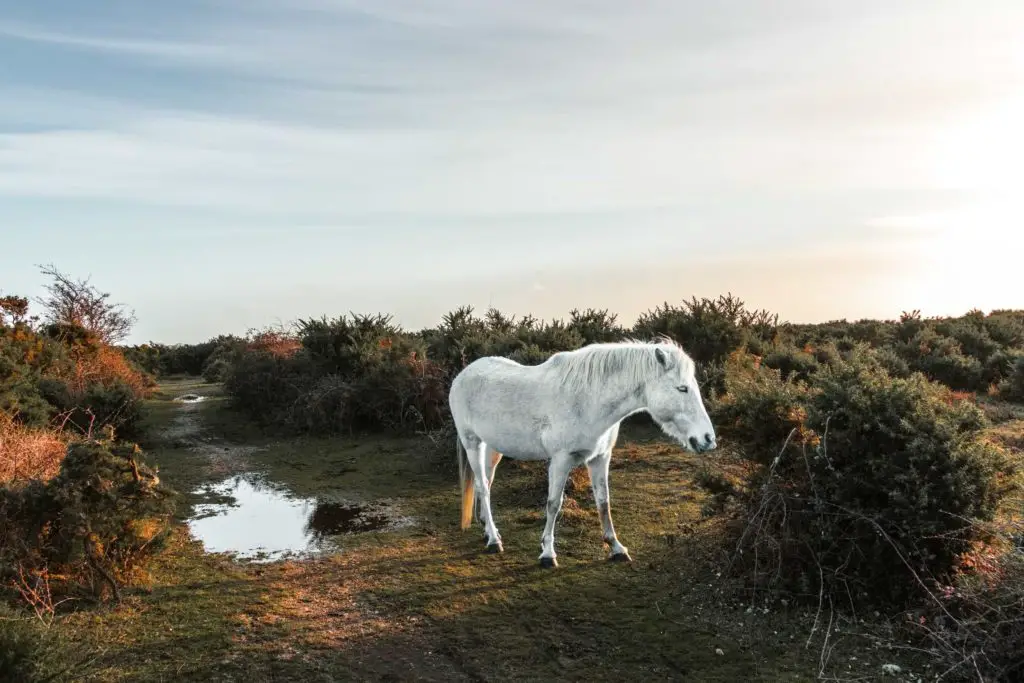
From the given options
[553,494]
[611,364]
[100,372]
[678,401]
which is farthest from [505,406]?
[100,372]

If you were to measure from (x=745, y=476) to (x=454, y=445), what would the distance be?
5.29 meters

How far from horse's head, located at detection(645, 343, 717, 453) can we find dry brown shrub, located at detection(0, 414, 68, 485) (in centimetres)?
580

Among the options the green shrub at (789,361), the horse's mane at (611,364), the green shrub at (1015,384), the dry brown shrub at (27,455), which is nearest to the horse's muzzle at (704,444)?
the horse's mane at (611,364)

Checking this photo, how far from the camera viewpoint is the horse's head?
526 cm

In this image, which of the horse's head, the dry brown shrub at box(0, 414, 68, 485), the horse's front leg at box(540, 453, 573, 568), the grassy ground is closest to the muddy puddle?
the grassy ground

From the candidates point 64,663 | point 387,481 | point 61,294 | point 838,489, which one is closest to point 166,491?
point 64,663

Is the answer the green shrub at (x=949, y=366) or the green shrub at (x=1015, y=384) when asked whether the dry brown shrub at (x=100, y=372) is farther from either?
the green shrub at (x=1015, y=384)

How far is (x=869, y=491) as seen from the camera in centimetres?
486

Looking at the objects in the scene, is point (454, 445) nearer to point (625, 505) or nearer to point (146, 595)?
point (625, 505)

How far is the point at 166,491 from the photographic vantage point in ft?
19.2

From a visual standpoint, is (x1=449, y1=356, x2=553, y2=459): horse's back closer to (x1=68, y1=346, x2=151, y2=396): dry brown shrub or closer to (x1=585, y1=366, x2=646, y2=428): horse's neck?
(x1=585, y1=366, x2=646, y2=428): horse's neck

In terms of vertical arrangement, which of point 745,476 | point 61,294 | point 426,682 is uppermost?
point 61,294

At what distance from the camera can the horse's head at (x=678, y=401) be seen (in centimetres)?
526

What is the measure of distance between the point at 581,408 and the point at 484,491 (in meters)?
1.65
